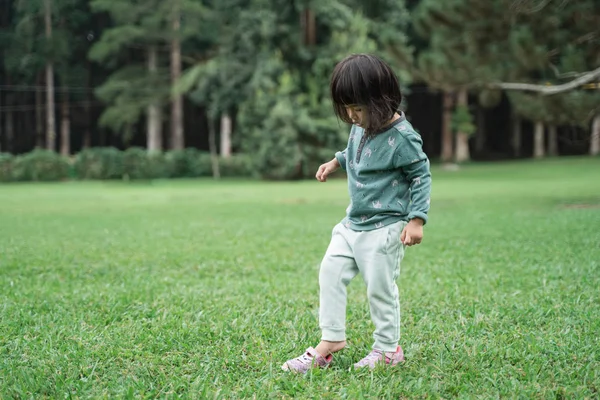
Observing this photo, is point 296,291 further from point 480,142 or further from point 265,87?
point 480,142

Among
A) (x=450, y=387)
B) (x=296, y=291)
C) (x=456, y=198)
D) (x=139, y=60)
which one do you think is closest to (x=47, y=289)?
(x=296, y=291)

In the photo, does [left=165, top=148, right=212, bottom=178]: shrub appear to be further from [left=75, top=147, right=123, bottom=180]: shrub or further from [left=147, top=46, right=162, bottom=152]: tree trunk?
[left=147, top=46, right=162, bottom=152]: tree trunk

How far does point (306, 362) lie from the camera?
3.14 m

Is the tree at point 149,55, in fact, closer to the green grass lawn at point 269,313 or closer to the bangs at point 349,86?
the green grass lawn at point 269,313

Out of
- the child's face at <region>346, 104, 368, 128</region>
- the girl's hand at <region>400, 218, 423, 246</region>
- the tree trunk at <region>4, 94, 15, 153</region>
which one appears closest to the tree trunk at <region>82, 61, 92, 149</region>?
the tree trunk at <region>4, 94, 15, 153</region>

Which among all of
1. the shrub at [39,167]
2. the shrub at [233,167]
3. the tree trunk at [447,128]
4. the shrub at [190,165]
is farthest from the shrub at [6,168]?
the tree trunk at [447,128]

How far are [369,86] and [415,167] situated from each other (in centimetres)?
41

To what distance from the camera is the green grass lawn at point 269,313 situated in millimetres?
2982

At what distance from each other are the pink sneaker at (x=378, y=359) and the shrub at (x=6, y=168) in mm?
29363

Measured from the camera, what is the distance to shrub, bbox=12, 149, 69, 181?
29875 millimetres

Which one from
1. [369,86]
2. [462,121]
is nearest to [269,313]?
[369,86]

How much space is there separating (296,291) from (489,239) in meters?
3.88

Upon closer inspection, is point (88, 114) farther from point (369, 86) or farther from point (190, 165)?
point (369, 86)

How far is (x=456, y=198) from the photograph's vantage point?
53.7ft
